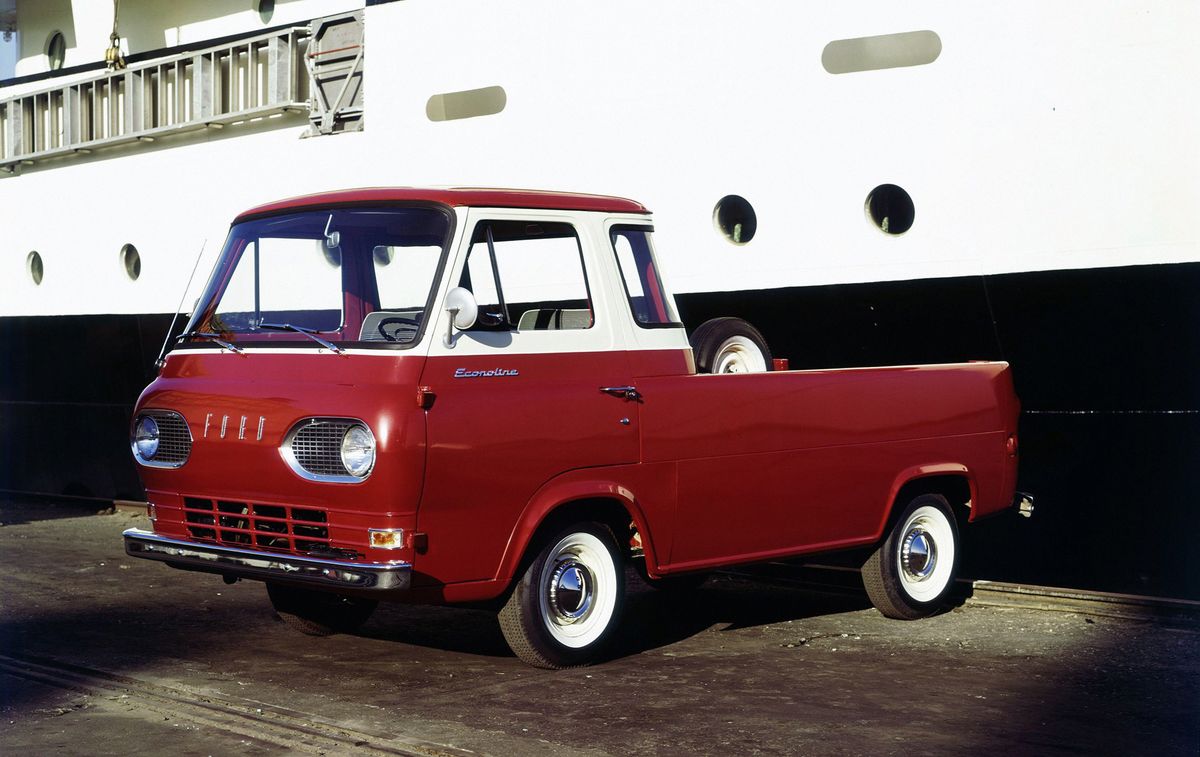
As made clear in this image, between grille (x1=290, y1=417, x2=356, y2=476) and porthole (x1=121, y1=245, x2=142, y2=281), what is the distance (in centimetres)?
947

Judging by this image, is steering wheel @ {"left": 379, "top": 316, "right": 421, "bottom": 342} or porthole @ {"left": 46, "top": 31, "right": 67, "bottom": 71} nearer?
steering wheel @ {"left": 379, "top": 316, "right": 421, "bottom": 342}

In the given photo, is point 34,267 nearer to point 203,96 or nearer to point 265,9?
point 203,96

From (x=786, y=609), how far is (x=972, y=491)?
4.19 feet

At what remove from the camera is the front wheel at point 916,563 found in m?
8.27

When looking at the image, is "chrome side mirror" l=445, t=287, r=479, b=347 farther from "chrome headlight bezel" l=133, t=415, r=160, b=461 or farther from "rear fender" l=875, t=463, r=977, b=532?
"rear fender" l=875, t=463, r=977, b=532

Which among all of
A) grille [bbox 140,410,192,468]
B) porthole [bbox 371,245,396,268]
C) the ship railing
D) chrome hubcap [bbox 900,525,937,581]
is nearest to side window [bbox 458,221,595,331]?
porthole [bbox 371,245,396,268]

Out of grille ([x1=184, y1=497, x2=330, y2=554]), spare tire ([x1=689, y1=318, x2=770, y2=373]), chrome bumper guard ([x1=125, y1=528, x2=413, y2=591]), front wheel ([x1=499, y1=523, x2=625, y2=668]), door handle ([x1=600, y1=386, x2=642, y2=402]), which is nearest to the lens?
chrome bumper guard ([x1=125, y1=528, x2=413, y2=591])

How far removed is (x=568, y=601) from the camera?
6.76 meters

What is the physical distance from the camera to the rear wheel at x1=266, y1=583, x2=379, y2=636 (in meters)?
7.47

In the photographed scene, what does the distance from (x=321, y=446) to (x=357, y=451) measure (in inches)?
7.3

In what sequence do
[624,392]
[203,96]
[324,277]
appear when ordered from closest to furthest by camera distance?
[624,392]
[324,277]
[203,96]

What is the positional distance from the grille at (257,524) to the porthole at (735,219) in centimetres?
493

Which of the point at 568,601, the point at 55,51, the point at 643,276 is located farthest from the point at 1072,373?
the point at 55,51

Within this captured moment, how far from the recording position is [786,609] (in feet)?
28.9
